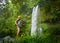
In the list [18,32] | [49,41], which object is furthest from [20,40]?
[49,41]

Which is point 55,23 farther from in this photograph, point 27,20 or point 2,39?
point 2,39

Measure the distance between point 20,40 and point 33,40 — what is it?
0.60 ft

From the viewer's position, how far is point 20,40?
475 cm

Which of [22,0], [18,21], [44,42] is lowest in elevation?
[44,42]

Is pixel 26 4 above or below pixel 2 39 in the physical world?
above

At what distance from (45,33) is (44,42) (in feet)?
0.42

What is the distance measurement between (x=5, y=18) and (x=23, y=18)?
26 cm

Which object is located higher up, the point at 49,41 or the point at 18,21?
the point at 18,21

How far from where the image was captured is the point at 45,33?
4738 mm

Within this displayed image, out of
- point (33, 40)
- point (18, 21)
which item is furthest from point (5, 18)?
point (33, 40)

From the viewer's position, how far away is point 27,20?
474 cm

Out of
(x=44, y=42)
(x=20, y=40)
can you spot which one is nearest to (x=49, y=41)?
(x=44, y=42)

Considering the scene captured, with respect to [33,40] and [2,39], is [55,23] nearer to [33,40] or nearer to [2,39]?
[33,40]

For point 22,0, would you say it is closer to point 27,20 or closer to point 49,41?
point 27,20
